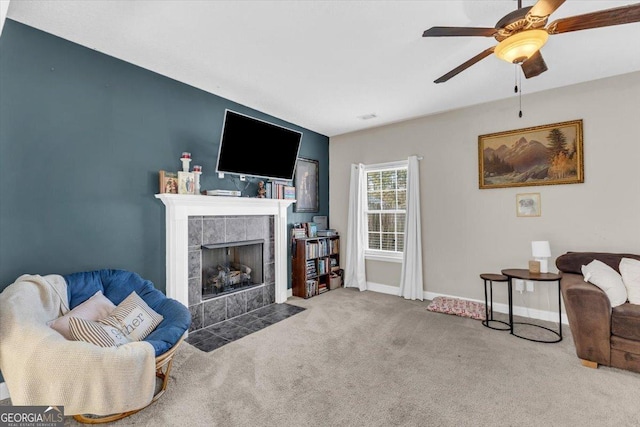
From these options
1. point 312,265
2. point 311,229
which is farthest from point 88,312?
point 311,229

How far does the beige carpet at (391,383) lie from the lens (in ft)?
6.03

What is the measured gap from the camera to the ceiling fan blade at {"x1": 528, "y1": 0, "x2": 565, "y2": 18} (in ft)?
4.84

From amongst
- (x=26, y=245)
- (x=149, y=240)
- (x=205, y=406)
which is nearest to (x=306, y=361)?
(x=205, y=406)

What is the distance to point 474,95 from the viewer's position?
3.56 m

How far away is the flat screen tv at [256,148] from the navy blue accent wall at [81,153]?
1.32 feet

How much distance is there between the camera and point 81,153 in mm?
2498

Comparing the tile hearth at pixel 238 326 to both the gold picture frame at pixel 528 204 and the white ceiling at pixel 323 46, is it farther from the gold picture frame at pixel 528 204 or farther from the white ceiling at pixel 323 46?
the gold picture frame at pixel 528 204

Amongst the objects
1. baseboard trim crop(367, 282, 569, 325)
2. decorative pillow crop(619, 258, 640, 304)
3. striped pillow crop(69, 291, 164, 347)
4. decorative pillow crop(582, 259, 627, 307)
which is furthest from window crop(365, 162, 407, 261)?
striped pillow crop(69, 291, 164, 347)

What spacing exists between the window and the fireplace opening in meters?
1.95

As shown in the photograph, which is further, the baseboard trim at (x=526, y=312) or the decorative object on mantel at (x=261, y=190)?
the decorative object on mantel at (x=261, y=190)

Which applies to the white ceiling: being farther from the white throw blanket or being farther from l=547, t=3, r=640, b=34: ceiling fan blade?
the white throw blanket

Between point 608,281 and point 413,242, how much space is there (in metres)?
2.13

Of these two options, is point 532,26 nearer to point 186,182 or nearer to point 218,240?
point 186,182

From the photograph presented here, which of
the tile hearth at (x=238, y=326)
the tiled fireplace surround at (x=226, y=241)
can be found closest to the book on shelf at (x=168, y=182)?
the tiled fireplace surround at (x=226, y=241)
